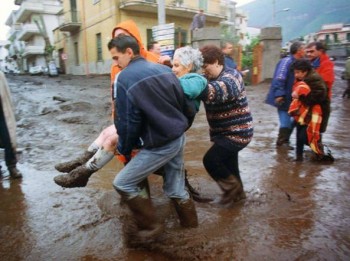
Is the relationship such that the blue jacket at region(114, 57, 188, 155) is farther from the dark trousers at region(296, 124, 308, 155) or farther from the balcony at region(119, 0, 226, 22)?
the balcony at region(119, 0, 226, 22)

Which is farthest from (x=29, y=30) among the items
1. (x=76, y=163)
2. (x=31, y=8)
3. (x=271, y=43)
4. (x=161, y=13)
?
(x=76, y=163)

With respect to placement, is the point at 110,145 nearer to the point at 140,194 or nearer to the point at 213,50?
the point at 140,194

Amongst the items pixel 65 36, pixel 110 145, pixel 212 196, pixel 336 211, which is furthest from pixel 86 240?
pixel 65 36

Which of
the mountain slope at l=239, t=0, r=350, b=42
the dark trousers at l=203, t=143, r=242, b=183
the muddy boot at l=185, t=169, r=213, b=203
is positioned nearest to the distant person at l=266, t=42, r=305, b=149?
the dark trousers at l=203, t=143, r=242, b=183

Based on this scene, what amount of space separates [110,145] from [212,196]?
4.72 feet

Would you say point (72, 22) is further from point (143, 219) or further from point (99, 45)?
point (143, 219)

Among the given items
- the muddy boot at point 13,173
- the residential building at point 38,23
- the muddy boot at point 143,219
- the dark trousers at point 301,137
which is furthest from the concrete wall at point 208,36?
the residential building at point 38,23

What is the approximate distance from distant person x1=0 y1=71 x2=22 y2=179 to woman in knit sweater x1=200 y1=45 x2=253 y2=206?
9.00ft

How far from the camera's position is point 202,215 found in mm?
3285

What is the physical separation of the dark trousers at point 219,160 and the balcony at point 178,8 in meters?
18.7

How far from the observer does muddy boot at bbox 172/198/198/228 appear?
2.87 meters

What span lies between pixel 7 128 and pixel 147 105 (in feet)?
9.56

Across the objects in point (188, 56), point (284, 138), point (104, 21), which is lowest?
point (284, 138)

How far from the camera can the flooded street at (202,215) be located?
2652 millimetres
